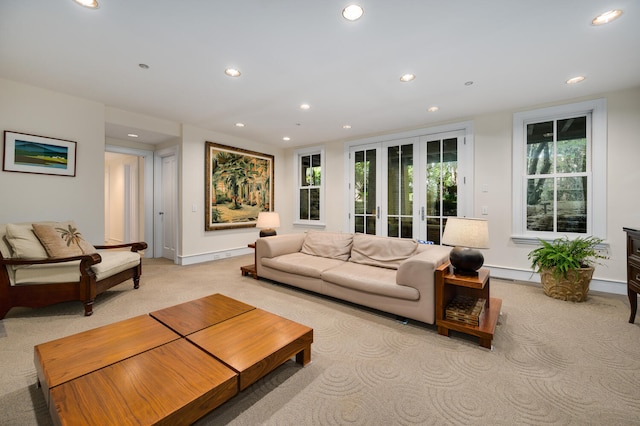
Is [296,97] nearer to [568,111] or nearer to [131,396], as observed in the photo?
[131,396]

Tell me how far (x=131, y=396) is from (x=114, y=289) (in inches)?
120

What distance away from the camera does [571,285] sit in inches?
123

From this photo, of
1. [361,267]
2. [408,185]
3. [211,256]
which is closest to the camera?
[361,267]

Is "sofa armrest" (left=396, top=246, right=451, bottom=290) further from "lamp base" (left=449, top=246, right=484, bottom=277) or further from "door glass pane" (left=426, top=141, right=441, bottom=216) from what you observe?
"door glass pane" (left=426, top=141, right=441, bottom=216)

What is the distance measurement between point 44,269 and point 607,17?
5.32 m

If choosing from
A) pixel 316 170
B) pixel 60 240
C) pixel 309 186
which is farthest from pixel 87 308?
pixel 316 170

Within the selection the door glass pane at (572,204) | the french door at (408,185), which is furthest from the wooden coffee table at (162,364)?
the door glass pane at (572,204)

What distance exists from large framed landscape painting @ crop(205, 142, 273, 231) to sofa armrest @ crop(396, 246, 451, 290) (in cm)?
396

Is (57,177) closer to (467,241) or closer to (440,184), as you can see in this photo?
(467,241)

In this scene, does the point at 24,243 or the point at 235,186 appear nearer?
the point at 24,243

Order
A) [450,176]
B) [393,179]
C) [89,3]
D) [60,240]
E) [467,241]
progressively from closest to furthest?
1. [89,3]
2. [467,241]
3. [60,240]
4. [450,176]
5. [393,179]

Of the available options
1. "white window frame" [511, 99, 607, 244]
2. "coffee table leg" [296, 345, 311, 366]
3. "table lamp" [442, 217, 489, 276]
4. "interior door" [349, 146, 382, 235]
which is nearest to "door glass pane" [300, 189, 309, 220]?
"interior door" [349, 146, 382, 235]

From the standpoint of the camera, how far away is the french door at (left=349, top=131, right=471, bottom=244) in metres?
4.54

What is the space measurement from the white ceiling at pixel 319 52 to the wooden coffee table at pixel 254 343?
2289 millimetres
